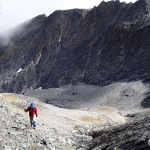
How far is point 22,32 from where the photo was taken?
620 ft

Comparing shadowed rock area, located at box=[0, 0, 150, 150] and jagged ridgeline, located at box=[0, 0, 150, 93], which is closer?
shadowed rock area, located at box=[0, 0, 150, 150]

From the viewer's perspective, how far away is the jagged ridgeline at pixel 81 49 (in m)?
126

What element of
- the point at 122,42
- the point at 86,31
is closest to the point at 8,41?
the point at 86,31

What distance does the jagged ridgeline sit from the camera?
12575 cm

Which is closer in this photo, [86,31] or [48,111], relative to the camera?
[48,111]

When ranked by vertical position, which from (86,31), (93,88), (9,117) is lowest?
(93,88)

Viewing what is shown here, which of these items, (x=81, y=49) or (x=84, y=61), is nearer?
(x=84, y=61)

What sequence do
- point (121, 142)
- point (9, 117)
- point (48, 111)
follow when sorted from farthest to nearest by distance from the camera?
point (48, 111)
point (9, 117)
point (121, 142)

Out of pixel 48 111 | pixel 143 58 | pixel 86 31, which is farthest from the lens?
pixel 86 31

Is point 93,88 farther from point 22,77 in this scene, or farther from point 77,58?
point 22,77

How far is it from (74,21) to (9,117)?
132 meters

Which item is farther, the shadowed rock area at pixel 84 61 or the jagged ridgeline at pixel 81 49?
the jagged ridgeline at pixel 81 49

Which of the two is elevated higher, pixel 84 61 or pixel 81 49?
pixel 81 49

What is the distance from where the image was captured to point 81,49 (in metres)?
146
